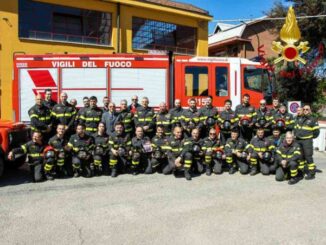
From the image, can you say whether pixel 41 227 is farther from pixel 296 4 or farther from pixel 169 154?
pixel 296 4

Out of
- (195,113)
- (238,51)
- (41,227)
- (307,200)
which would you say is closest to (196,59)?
(195,113)

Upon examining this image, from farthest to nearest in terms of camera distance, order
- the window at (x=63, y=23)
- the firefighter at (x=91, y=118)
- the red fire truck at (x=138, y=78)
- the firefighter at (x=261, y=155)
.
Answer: the window at (x=63, y=23) → the red fire truck at (x=138, y=78) → the firefighter at (x=91, y=118) → the firefighter at (x=261, y=155)

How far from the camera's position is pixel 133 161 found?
7.32 metres

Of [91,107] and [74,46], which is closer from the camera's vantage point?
[91,107]

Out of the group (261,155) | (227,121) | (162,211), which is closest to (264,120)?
(227,121)

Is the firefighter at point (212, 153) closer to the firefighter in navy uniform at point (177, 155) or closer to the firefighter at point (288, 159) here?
the firefighter in navy uniform at point (177, 155)

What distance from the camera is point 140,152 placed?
7398mm

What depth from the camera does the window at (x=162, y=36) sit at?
18.0 meters

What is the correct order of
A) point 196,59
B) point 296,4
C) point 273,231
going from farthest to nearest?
point 296,4
point 196,59
point 273,231

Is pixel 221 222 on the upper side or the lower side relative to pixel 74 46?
lower

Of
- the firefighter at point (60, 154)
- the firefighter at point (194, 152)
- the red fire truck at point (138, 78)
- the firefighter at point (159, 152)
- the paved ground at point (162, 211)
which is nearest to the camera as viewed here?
the paved ground at point (162, 211)

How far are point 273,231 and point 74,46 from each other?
1389 cm

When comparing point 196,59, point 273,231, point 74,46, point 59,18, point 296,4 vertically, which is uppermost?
point 296,4

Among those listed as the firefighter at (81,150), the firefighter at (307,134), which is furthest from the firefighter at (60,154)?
the firefighter at (307,134)
